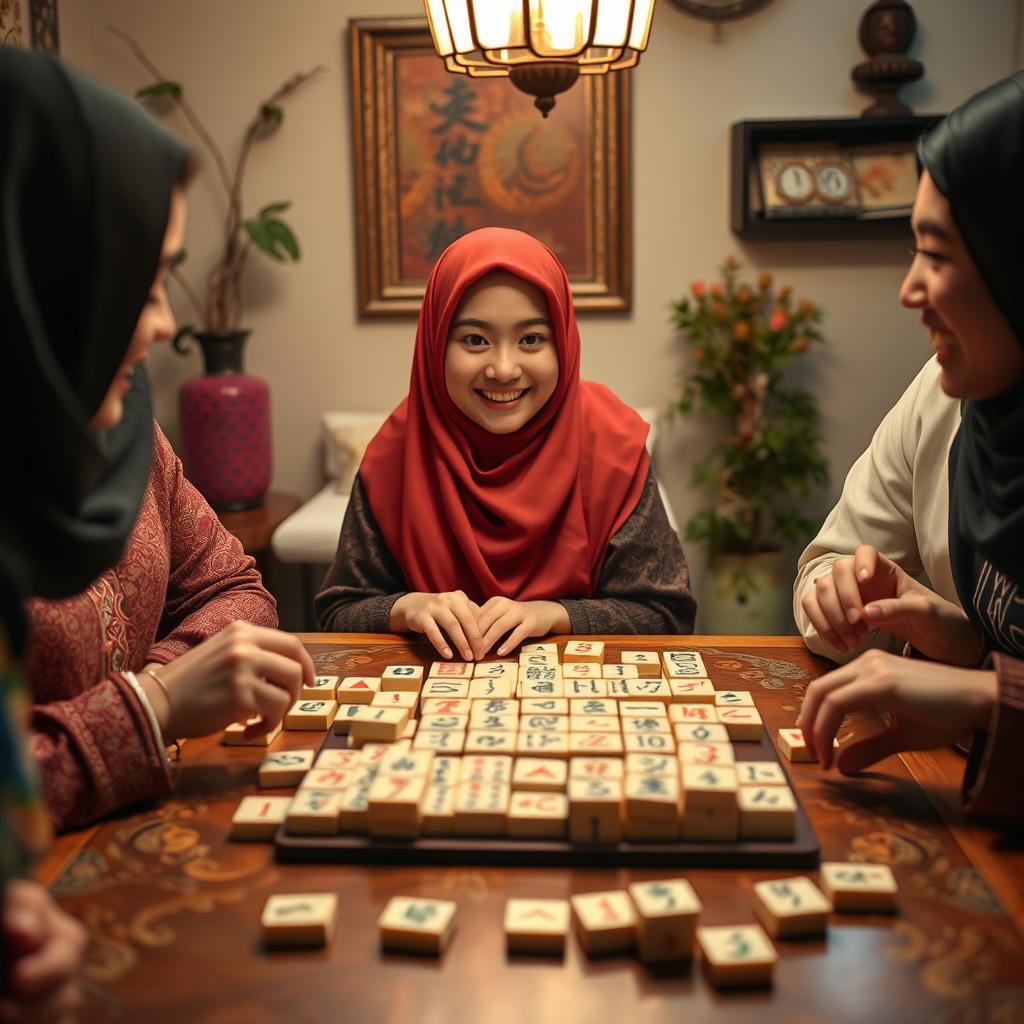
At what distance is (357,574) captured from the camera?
78.4 inches

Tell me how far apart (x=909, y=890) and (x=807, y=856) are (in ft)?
0.30

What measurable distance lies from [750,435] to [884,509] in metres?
2.24

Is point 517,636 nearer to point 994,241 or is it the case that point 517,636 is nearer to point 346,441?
point 994,241

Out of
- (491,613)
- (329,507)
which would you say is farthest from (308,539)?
(491,613)

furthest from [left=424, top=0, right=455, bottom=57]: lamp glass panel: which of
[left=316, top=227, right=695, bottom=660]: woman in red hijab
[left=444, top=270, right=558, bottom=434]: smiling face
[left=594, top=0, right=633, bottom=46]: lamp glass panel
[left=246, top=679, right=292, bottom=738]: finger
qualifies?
[left=246, top=679, right=292, bottom=738]: finger

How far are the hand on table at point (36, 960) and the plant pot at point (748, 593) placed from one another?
3410mm

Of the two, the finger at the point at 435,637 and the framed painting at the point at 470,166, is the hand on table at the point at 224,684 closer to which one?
the finger at the point at 435,637

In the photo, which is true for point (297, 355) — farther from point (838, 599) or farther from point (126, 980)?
point (126, 980)

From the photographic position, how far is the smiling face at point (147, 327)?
99 centimetres

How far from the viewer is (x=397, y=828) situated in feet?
3.37

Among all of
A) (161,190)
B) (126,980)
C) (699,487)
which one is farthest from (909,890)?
(699,487)

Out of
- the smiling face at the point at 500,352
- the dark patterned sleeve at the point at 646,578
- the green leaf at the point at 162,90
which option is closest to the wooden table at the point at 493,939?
the dark patterned sleeve at the point at 646,578

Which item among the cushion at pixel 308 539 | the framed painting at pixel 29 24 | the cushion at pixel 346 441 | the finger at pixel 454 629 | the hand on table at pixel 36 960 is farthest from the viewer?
the cushion at pixel 346 441

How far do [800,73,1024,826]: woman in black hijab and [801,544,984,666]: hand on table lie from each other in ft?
0.33
